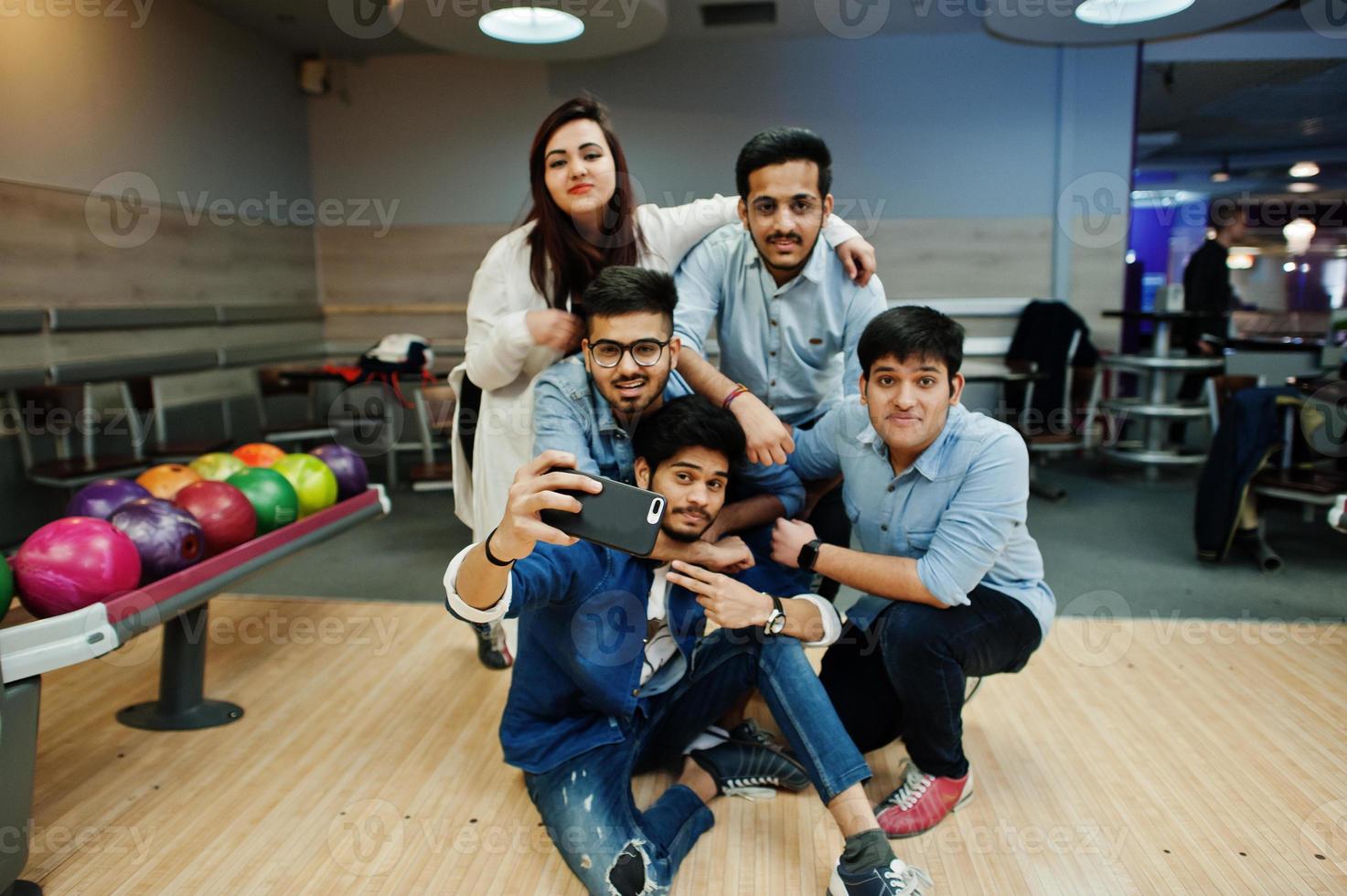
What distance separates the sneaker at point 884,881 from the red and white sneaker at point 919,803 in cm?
23

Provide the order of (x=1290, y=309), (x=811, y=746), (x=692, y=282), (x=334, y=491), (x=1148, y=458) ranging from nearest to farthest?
(x=811, y=746) < (x=692, y=282) < (x=334, y=491) < (x=1148, y=458) < (x=1290, y=309)

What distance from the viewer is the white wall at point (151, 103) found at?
4.16m

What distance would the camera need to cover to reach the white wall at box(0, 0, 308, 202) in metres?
4.16

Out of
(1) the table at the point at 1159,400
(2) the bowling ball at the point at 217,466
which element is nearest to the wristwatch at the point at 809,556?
(2) the bowling ball at the point at 217,466

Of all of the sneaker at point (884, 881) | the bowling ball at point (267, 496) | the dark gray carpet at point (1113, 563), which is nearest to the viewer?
the sneaker at point (884, 881)

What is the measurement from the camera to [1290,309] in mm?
8008

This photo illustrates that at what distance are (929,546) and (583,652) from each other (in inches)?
29.6

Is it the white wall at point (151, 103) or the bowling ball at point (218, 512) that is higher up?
the white wall at point (151, 103)

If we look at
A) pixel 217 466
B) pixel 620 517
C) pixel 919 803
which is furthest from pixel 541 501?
pixel 217 466

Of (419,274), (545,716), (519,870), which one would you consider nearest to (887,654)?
(545,716)

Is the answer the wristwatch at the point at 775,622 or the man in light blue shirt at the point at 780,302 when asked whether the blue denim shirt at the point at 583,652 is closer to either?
the wristwatch at the point at 775,622

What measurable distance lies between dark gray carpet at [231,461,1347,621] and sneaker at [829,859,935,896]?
185 centimetres

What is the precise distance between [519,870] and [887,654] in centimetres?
86

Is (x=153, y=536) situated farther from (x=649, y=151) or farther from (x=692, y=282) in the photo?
(x=649, y=151)
